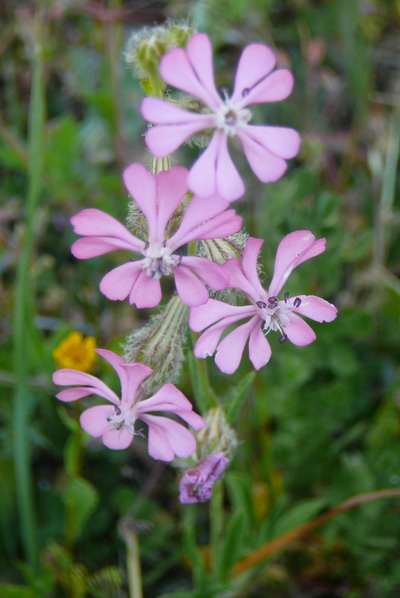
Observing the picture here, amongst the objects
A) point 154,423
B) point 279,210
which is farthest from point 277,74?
point 279,210

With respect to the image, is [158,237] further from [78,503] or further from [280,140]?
[78,503]

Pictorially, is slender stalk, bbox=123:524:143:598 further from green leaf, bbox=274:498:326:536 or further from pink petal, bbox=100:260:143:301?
pink petal, bbox=100:260:143:301

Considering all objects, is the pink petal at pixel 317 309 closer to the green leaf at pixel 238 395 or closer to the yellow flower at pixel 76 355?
the green leaf at pixel 238 395

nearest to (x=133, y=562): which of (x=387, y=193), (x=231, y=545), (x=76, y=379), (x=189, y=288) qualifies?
(x=231, y=545)

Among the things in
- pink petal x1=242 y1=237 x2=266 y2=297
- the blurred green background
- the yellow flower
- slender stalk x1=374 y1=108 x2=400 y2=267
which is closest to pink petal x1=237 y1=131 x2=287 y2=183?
pink petal x1=242 y1=237 x2=266 y2=297

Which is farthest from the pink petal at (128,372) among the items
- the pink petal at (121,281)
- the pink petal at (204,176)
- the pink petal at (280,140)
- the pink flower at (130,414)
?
the pink petal at (280,140)

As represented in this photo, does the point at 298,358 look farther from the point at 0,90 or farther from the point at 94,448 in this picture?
the point at 0,90
